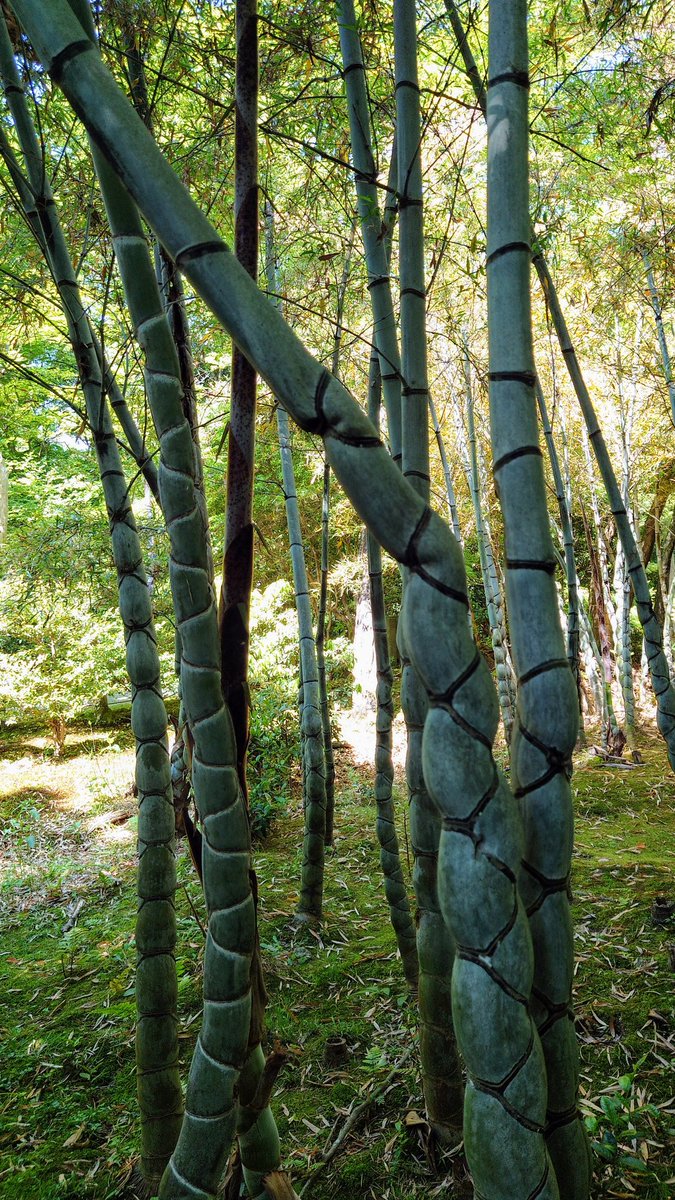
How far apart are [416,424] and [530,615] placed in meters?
0.68

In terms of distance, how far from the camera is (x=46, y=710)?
26.1 ft

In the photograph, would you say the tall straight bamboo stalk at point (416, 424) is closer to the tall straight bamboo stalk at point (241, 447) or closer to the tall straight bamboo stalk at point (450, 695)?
the tall straight bamboo stalk at point (241, 447)

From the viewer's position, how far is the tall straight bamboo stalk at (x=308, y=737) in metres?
3.46

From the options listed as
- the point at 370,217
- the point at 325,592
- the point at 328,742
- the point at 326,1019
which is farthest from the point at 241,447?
the point at 328,742

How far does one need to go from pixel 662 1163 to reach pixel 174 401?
1848 millimetres

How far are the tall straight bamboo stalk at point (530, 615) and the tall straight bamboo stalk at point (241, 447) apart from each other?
415 millimetres

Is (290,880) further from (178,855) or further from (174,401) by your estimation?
(174,401)

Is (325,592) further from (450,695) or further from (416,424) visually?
(450,695)

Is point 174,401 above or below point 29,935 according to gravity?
above

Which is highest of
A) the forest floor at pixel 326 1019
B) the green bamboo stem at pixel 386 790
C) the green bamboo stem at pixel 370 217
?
the green bamboo stem at pixel 370 217

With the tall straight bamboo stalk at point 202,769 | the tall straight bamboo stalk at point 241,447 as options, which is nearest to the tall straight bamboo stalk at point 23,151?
the tall straight bamboo stalk at point 241,447

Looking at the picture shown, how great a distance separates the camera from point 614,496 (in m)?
1.68

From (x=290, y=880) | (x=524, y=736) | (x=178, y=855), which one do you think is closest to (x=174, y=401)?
(x=524, y=736)

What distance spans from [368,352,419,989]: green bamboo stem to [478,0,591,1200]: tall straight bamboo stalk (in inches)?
55.4
